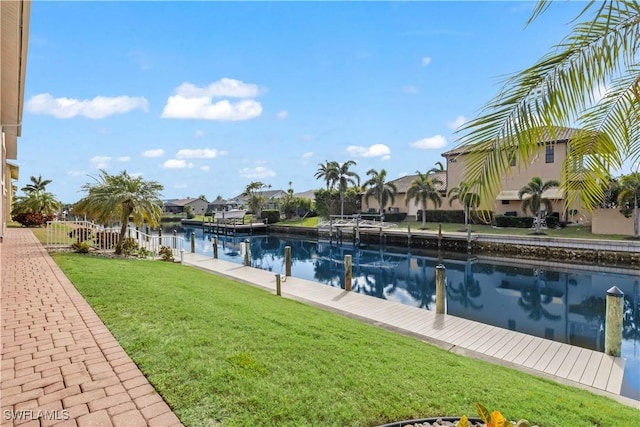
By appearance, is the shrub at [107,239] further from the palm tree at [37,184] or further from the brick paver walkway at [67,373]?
the palm tree at [37,184]

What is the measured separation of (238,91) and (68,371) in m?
17.5

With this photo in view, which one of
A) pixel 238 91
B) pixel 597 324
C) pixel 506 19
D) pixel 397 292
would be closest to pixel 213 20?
pixel 238 91

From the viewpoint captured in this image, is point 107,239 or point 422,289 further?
point 422,289

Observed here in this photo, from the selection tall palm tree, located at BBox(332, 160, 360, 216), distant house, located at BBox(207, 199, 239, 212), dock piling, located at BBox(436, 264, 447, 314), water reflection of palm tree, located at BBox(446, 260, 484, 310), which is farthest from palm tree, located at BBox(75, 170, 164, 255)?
distant house, located at BBox(207, 199, 239, 212)

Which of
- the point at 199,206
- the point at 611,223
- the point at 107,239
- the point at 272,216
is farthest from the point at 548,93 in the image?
the point at 199,206

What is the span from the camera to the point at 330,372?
3.81 m

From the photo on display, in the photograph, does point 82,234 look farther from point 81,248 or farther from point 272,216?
point 272,216

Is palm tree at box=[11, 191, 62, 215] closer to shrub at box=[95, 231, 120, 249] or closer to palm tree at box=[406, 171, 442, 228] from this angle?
shrub at box=[95, 231, 120, 249]

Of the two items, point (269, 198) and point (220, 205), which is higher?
point (269, 198)

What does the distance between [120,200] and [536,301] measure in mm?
15679

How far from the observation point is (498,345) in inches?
291

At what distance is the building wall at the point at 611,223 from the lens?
23.1 m

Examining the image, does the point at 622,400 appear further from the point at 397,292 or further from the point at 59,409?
the point at 397,292

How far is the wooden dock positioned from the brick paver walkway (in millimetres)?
5695
